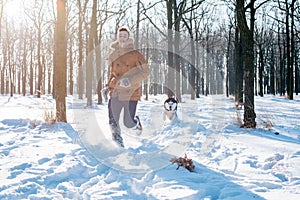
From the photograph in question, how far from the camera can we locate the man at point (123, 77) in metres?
4.70

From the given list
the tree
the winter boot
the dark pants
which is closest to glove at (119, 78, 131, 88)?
the dark pants

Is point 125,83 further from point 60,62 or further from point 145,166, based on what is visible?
point 60,62

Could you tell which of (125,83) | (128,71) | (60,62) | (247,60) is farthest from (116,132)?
(247,60)

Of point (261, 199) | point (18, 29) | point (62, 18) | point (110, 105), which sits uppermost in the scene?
point (18, 29)

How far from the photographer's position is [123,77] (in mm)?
4727

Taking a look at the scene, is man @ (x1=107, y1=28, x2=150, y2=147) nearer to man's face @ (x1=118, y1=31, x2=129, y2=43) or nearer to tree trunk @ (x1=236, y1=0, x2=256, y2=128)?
man's face @ (x1=118, y1=31, x2=129, y2=43)

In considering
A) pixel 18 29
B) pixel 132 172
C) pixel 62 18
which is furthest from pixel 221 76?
pixel 132 172

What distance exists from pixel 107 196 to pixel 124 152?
5.37 feet

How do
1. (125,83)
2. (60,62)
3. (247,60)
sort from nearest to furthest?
(125,83) → (247,60) → (60,62)

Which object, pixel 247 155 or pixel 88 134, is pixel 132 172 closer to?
pixel 247 155

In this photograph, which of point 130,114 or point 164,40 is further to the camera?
point 164,40

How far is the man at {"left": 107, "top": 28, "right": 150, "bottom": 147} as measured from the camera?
4.70 metres

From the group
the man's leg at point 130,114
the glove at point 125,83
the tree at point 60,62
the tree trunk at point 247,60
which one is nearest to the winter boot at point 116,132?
the man's leg at point 130,114

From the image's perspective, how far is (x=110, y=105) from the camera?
4824 mm
